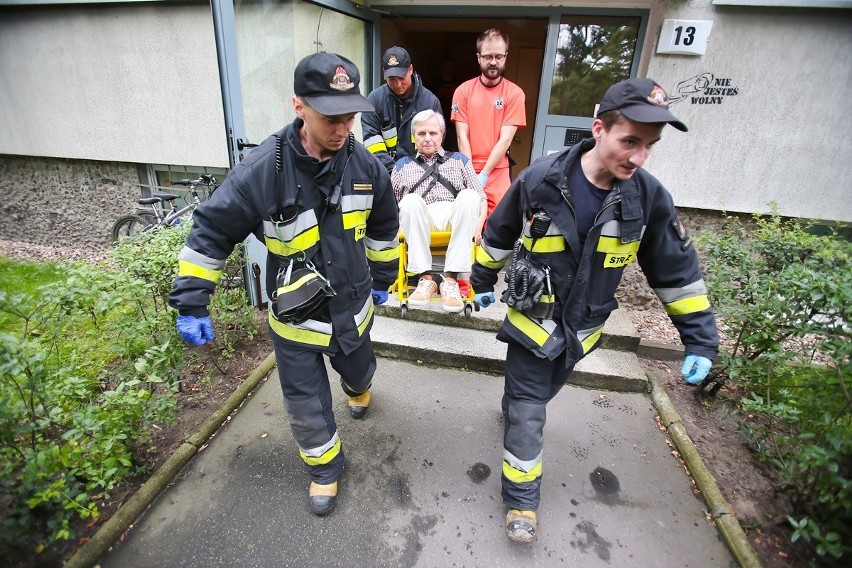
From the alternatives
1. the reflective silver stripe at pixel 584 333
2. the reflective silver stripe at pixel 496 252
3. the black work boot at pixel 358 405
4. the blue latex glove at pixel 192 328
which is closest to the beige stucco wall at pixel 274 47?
the blue latex glove at pixel 192 328

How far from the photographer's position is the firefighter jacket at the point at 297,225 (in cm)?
197

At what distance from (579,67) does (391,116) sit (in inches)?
96.3

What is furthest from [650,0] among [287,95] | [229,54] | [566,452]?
[566,452]

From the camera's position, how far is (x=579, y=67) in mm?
5012

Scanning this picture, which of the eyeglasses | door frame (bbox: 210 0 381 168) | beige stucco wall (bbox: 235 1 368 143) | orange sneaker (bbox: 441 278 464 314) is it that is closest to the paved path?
orange sneaker (bbox: 441 278 464 314)

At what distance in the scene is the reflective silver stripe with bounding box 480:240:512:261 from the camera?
8.04 feet

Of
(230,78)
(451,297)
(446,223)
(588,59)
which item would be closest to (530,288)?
(451,297)

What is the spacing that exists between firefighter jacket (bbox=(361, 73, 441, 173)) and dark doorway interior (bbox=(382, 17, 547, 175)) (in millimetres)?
2424

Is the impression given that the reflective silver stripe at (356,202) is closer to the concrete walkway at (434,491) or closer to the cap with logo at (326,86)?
the cap with logo at (326,86)

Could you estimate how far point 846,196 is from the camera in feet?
14.4

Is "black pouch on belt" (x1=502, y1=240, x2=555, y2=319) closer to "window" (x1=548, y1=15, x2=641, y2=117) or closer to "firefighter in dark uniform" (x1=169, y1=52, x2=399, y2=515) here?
"firefighter in dark uniform" (x1=169, y1=52, x2=399, y2=515)

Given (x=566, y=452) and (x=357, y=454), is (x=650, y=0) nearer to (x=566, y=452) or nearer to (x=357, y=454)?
(x=566, y=452)

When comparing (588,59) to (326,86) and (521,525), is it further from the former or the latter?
(521,525)

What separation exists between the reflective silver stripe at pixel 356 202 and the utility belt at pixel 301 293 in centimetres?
32
